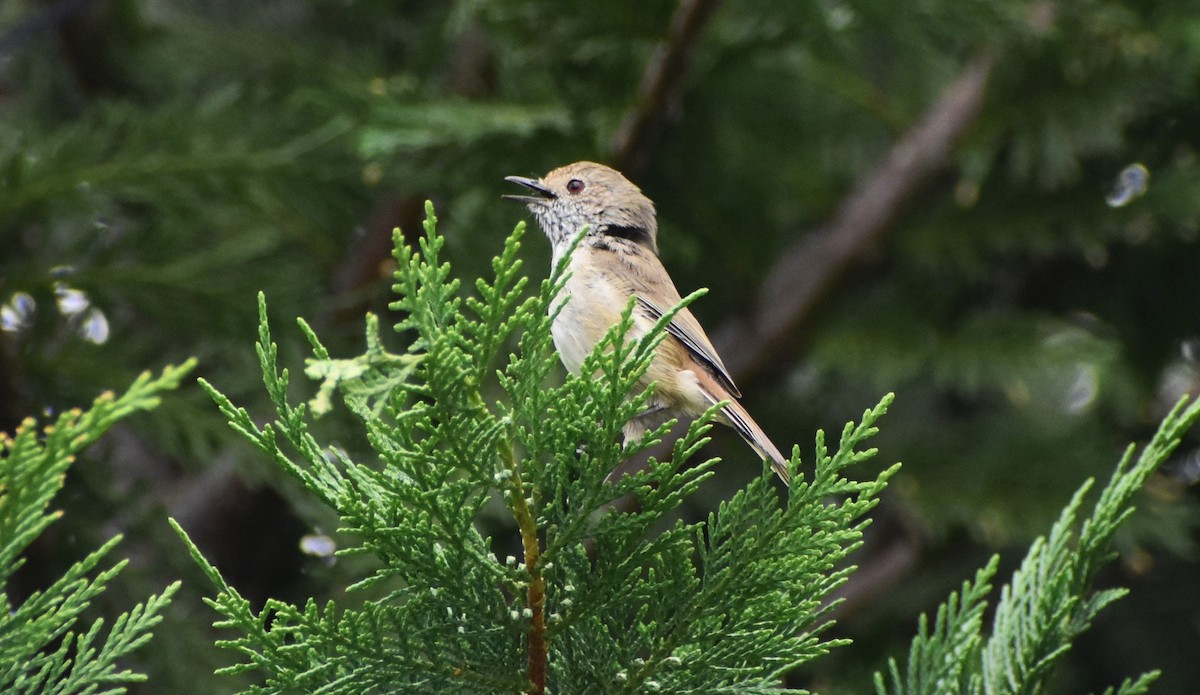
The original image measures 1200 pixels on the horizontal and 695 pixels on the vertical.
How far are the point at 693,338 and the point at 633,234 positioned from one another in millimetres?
804

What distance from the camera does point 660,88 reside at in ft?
14.5

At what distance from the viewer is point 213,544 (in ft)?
17.9

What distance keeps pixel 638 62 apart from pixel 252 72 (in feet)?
7.54

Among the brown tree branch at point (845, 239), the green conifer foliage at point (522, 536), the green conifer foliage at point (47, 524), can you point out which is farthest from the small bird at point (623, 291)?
the green conifer foliage at point (47, 524)

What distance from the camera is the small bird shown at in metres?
3.77

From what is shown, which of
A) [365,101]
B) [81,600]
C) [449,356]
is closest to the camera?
[449,356]

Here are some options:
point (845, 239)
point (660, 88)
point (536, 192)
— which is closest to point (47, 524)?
point (536, 192)

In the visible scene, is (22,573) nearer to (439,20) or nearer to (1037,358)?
(439,20)

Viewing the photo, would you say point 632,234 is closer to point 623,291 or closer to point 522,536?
point 623,291

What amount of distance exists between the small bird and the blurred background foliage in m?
0.24

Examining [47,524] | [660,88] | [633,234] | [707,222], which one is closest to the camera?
[47,524]

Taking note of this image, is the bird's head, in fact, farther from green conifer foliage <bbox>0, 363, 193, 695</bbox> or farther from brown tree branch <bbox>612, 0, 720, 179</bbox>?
green conifer foliage <bbox>0, 363, 193, 695</bbox>

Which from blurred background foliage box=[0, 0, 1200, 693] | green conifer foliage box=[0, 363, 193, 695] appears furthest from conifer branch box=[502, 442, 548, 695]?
blurred background foliage box=[0, 0, 1200, 693]

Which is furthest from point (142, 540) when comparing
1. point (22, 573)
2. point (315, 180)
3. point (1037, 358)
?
point (1037, 358)
